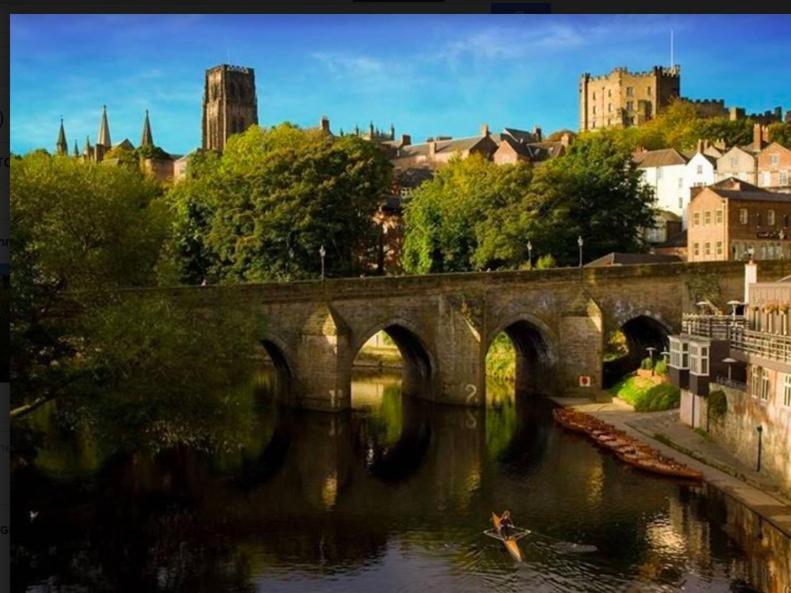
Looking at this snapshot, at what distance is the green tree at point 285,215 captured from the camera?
2256 inches

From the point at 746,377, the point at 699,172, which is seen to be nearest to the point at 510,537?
the point at 746,377

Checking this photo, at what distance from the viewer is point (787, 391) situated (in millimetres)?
27734

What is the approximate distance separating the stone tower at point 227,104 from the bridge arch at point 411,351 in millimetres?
67628

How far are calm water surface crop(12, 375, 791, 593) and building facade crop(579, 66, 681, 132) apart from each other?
289 ft

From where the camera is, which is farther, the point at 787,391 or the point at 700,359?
the point at 700,359

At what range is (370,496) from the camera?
30.6 metres

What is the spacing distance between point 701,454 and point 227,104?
90219 mm

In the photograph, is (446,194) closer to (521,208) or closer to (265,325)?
(521,208)

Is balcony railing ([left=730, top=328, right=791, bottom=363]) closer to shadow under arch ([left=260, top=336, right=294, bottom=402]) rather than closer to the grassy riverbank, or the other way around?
the grassy riverbank

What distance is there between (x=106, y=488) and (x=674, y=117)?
9245cm

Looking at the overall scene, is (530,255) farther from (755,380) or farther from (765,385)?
(765,385)

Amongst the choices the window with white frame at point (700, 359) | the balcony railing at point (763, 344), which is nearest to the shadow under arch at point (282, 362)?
the window with white frame at point (700, 359)

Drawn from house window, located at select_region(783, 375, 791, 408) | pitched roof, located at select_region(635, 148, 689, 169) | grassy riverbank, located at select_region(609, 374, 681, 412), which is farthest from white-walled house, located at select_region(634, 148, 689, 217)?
house window, located at select_region(783, 375, 791, 408)

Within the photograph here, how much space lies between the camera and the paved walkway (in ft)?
89.5
